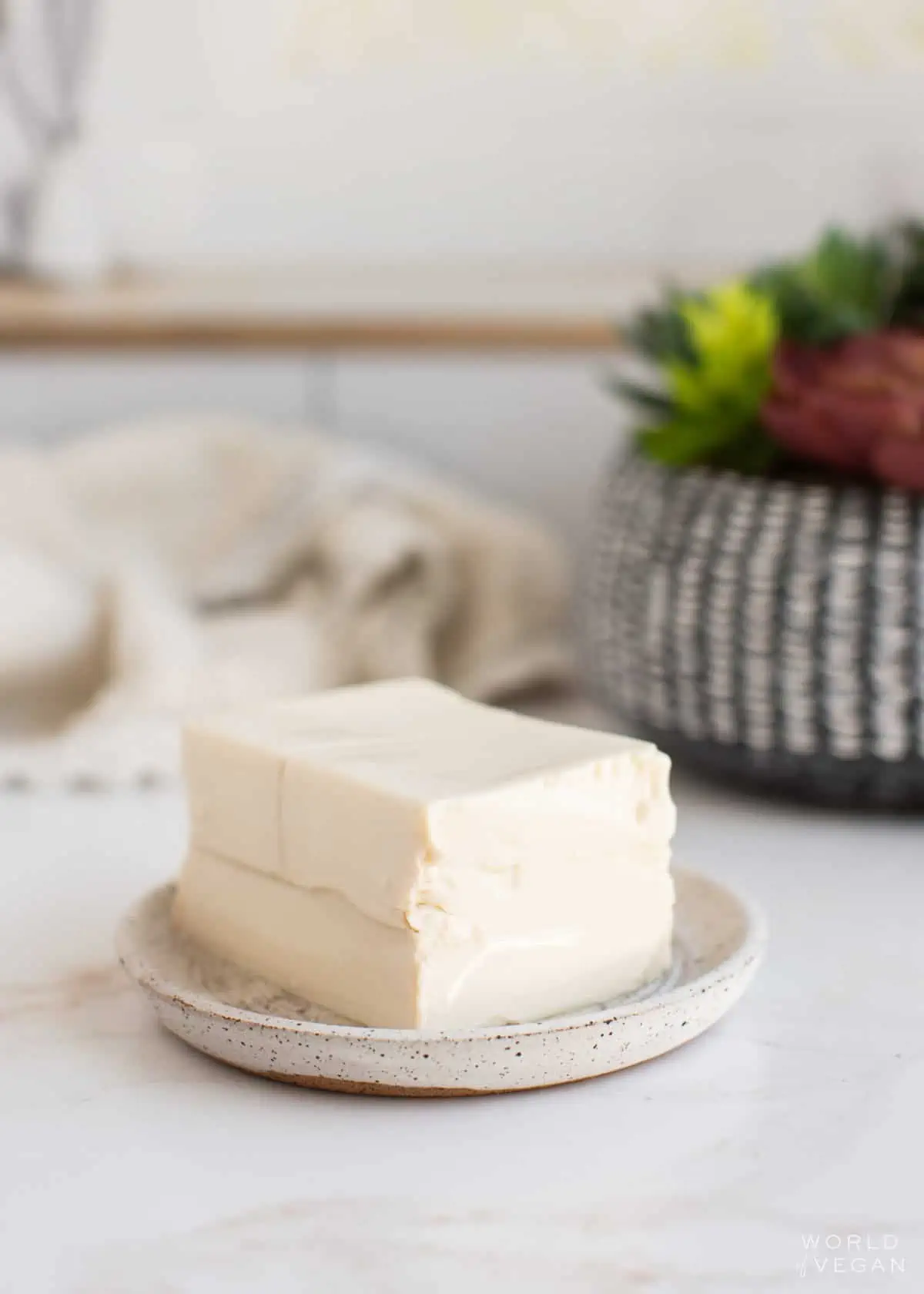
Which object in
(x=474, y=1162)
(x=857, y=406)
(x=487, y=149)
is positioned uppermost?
(x=487, y=149)

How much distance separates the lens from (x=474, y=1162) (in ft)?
1.45

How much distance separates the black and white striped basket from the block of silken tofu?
210 millimetres

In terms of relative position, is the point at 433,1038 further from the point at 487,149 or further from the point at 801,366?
the point at 487,149

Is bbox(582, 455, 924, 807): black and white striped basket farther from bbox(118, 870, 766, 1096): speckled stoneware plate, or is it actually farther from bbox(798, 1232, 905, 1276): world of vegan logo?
bbox(798, 1232, 905, 1276): world of vegan logo

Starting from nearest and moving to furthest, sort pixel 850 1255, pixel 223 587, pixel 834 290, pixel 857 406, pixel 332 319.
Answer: pixel 850 1255
pixel 857 406
pixel 834 290
pixel 223 587
pixel 332 319

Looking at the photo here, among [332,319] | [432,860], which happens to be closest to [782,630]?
[432,860]

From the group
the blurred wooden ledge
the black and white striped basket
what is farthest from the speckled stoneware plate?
the blurred wooden ledge

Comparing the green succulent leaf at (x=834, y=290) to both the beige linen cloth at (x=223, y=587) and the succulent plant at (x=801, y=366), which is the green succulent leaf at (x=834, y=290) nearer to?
the succulent plant at (x=801, y=366)

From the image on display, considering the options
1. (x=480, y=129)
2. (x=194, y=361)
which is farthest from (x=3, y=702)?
(x=480, y=129)

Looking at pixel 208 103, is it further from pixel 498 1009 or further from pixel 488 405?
pixel 498 1009

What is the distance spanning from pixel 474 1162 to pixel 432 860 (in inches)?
3.3

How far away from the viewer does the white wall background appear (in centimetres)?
111

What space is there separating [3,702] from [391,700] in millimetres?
→ 431

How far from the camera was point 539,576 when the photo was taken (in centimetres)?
100
